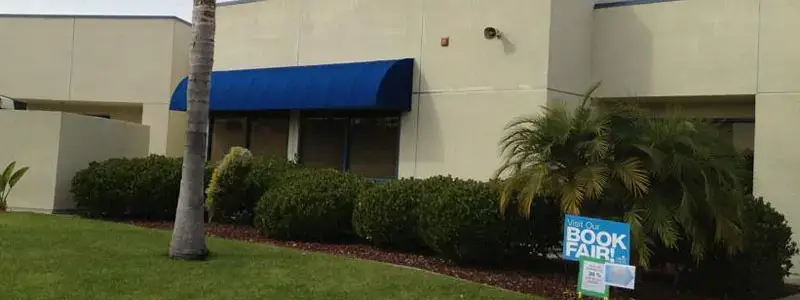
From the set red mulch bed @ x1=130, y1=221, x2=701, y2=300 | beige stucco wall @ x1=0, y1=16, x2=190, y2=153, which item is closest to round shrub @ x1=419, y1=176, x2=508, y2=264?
red mulch bed @ x1=130, y1=221, x2=701, y2=300

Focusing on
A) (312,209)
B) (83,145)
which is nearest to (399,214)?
(312,209)

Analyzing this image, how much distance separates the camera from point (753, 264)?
996 cm

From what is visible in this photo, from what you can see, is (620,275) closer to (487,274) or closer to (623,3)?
(487,274)

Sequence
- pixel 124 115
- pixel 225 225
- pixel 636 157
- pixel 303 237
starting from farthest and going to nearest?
pixel 124 115, pixel 225 225, pixel 303 237, pixel 636 157

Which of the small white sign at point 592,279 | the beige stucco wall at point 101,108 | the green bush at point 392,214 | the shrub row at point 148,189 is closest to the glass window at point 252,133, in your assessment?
the shrub row at point 148,189

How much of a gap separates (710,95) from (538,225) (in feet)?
16.8

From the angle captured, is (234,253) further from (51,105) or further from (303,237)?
(51,105)

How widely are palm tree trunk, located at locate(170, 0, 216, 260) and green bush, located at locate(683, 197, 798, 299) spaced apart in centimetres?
647

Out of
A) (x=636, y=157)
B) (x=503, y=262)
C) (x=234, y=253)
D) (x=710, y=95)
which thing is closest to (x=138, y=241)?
(x=234, y=253)

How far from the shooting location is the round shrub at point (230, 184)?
14297mm

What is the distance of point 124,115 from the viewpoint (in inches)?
853

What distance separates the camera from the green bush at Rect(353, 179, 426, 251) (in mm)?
11430

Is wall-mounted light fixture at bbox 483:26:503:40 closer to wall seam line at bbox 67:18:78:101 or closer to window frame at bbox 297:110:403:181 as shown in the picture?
window frame at bbox 297:110:403:181

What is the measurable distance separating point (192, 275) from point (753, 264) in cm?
693
